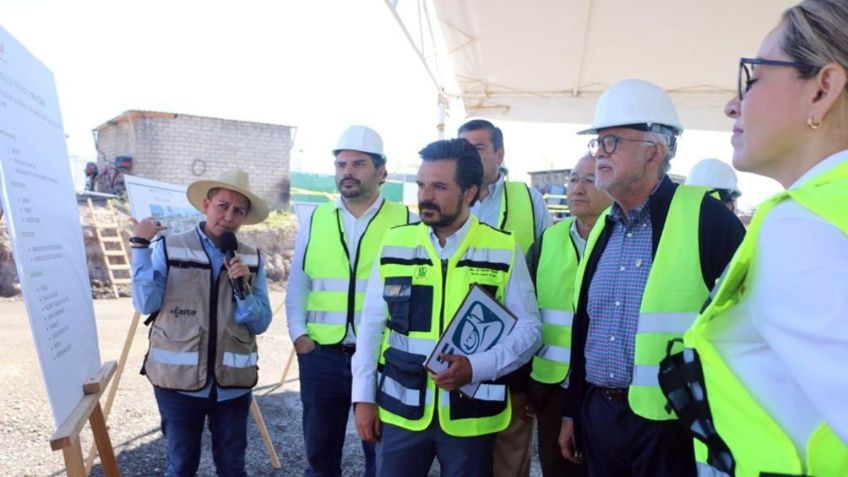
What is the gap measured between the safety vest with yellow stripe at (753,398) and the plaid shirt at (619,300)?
0.99 metres

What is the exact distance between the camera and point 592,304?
2293mm

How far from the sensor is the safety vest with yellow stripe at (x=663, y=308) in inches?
77.5

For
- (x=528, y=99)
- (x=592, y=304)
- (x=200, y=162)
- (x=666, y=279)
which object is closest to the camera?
(x=666, y=279)

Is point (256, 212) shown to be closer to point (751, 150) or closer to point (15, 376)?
point (751, 150)

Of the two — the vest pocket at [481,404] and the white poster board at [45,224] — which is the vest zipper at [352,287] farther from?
the white poster board at [45,224]

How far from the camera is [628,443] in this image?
6.73 feet

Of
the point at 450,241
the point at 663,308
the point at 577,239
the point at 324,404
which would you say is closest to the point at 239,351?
the point at 324,404

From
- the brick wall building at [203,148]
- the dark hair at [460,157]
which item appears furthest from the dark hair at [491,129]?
the brick wall building at [203,148]

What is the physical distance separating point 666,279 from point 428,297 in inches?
38.4

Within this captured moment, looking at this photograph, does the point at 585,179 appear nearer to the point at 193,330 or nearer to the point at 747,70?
the point at 747,70

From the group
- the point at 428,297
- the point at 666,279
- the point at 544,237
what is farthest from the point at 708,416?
A: the point at 544,237

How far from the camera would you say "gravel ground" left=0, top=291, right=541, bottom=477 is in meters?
4.03

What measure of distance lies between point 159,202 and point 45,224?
2.57 metres

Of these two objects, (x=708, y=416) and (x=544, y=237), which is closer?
(x=708, y=416)
